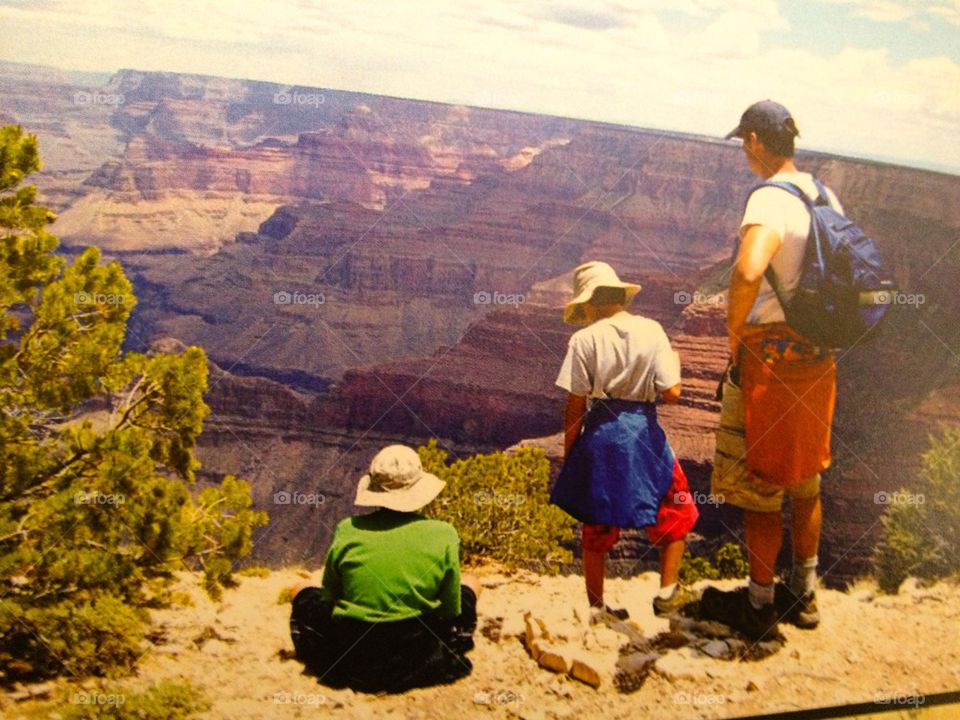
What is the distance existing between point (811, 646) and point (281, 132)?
1125 centimetres

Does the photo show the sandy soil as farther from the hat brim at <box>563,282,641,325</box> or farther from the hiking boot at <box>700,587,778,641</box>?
the hat brim at <box>563,282,641,325</box>

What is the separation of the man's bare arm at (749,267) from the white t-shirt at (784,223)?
0.04 meters

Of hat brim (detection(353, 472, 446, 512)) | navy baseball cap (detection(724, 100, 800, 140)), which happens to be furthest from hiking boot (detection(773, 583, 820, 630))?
navy baseball cap (detection(724, 100, 800, 140))

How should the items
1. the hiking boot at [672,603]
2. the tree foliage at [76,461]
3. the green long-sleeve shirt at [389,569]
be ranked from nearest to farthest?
the green long-sleeve shirt at [389,569] < the tree foliage at [76,461] < the hiking boot at [672,603]

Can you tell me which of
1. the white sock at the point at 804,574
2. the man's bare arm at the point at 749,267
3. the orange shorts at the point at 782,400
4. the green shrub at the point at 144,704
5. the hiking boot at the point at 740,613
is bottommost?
the green shrub at the point at 144,704

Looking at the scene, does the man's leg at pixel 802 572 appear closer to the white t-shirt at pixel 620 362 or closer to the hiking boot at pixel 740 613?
the hiking boot at pixel 740 613

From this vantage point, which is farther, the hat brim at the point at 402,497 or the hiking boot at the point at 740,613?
the hiking boot at the point at 740,613

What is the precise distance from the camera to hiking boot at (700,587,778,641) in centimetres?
470

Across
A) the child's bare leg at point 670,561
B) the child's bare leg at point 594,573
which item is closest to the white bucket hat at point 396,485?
the child's bare leg at point 594,573

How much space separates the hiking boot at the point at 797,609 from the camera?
4.79 metres

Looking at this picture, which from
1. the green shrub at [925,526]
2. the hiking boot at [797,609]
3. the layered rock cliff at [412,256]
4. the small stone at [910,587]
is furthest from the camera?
the layered rock cliff at [412,256]

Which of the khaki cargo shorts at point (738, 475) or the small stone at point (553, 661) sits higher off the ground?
the khaki cargo shorts at point (738, 475)

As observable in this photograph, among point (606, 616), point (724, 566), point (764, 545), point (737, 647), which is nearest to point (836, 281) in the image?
point (764, 545)

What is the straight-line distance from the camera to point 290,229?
1936 cm
